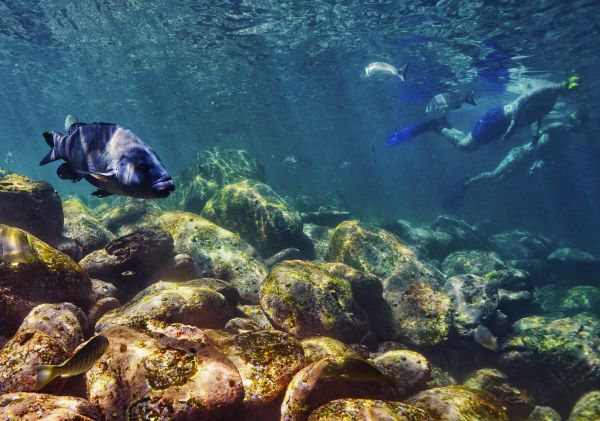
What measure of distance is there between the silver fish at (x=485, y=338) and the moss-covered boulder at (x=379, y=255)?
1440 mm

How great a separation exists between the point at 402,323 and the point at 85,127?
646 centimetres

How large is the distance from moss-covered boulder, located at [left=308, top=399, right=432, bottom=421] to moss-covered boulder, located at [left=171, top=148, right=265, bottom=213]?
12607 millimetres

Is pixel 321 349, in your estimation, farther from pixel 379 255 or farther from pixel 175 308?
Answer: pixel 379 255

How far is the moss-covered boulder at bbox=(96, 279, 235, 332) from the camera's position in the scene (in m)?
4.36

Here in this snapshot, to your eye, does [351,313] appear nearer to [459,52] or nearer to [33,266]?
[33,266]

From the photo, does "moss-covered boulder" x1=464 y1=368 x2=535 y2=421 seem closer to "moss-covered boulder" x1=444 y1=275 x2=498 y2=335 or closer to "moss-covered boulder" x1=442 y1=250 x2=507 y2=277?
"moss-covered boulder" x1=444 y1=275 x2=498 y2=335

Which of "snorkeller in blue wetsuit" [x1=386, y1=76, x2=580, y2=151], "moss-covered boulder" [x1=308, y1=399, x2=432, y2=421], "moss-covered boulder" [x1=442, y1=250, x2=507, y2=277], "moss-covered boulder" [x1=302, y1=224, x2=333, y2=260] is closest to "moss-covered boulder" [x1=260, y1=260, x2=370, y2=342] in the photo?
"moss-covered boulder" [x1=308, y1=399, x2=432, y2=421]

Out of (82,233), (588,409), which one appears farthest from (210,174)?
(588,409)

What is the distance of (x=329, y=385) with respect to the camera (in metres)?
3.17

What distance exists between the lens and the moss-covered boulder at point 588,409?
5297mm

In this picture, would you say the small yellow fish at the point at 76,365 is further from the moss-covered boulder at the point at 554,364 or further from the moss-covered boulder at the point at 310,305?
the moss-covered boulder at the point at 554,364

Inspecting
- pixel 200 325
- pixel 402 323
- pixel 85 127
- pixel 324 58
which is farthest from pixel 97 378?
pixel 324 58

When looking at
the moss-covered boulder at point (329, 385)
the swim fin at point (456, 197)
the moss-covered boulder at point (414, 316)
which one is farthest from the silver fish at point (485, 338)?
the swim fin at point (456, 197)

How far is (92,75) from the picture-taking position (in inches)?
1043
